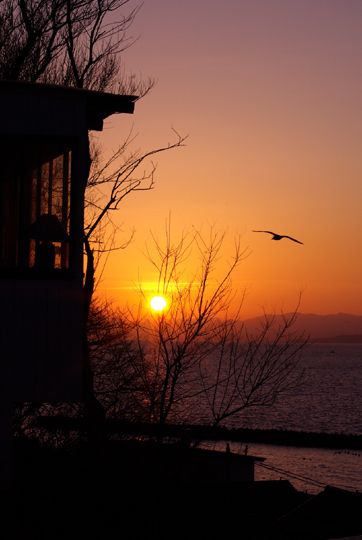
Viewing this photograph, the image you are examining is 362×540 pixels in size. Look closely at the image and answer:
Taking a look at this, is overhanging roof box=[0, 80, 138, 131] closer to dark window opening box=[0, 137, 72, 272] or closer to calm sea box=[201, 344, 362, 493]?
dark window opening box=[0, 137, 72, 272]

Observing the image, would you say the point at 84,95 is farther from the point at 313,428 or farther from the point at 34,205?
the point at 313,428

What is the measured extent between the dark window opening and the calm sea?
102 ft

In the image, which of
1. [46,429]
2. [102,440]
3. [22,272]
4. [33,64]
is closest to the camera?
[22,272]

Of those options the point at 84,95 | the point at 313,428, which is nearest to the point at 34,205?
the point at 84,95

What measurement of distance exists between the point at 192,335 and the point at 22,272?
145 inches

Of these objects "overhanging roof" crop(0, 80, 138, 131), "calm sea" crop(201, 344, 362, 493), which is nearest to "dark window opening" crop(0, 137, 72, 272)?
"overhanging roof" crop(0, 80, 138, 131)

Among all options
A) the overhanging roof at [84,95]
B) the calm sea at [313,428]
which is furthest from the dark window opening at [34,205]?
the calm sea at [313,428]

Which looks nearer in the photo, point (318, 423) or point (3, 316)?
point (3, 316)

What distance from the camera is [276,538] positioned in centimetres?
1509

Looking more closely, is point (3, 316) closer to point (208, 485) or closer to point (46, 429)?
point (46, 429)

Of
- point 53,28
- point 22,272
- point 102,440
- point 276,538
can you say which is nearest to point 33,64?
point 53,28

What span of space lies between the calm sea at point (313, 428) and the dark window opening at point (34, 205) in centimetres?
3104

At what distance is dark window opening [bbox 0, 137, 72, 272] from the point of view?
248 inches

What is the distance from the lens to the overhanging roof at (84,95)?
655 centimetres
